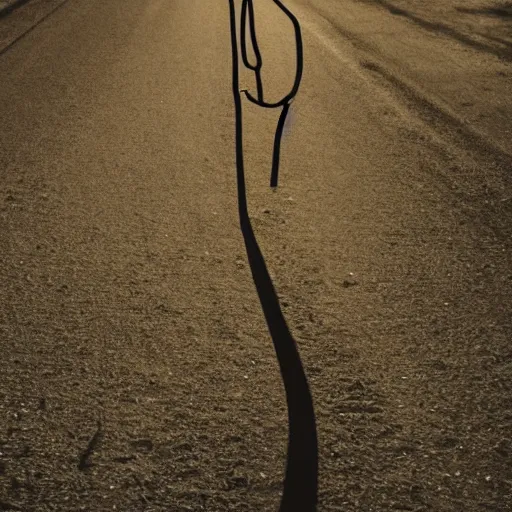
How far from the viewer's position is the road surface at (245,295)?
3.07 m

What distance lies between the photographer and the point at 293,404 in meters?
3.45

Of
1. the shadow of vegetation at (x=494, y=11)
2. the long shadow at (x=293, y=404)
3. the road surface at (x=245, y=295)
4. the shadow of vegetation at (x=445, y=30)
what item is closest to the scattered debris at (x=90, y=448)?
the road surface at (x=245, y=295)

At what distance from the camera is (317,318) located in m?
4.14

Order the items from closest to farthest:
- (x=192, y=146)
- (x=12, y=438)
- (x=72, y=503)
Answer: (x=72, y=503)
(x=12, y=438)
(x=192, y=146)

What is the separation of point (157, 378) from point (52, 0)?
14739 millimetres

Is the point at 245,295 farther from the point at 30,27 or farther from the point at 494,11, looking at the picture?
the point at 494,11

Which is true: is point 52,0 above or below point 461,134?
above

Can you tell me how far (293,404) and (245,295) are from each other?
1036 mm

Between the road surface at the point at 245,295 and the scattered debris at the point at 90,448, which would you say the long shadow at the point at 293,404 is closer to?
the road surface at the point at 245,295

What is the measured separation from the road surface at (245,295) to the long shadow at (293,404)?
5cm

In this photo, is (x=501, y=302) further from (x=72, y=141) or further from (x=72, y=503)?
(x=72, y=141)

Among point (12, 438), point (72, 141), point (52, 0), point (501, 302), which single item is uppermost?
point (52, 0)

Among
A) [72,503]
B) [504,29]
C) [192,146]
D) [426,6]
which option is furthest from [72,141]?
[426,6]

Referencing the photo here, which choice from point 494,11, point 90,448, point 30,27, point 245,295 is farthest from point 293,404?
point 494,11
